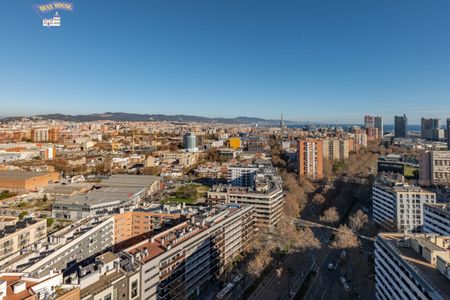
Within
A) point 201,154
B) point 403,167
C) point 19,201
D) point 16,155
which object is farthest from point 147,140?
point 403,167

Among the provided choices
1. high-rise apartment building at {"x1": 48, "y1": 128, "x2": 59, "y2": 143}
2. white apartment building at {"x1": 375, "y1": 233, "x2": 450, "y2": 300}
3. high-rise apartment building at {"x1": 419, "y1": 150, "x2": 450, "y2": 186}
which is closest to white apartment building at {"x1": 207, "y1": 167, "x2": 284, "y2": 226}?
white apartment building at {"x1": 375, "y1": 233, "x2": 450, "y2": 300}

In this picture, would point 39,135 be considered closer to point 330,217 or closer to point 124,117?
point 330,217

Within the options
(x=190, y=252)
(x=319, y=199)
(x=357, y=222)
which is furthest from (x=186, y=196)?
(x=190, y=252)

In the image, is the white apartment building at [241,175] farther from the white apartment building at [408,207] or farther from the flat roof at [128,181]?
the white apartment building at [408,207]

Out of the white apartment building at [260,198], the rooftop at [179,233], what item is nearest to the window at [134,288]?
the rooftop at [179,233]

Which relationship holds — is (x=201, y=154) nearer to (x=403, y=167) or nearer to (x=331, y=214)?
(x=403, y=167)
